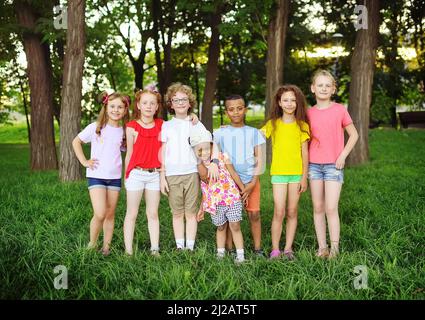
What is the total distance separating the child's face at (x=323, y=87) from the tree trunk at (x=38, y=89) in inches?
302

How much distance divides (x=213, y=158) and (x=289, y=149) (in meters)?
0.69

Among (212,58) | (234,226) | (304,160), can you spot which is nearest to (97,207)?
(234,226)

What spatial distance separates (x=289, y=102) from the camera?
421cm

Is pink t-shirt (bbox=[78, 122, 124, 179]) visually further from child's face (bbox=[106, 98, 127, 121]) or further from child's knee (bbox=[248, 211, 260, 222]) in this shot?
child's knee (bbox=[248, 211, 260, 222])

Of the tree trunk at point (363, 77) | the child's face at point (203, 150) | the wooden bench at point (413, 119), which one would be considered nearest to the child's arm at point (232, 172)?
the child's face at point (203, 150)

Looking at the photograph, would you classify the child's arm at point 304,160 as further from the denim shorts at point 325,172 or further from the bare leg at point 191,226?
the bare leg at point 191,226

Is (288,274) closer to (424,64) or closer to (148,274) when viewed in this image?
(148,274)

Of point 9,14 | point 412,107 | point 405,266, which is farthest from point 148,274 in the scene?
point 412,107

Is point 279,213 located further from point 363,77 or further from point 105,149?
point 363,77

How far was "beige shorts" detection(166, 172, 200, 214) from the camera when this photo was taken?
425cm

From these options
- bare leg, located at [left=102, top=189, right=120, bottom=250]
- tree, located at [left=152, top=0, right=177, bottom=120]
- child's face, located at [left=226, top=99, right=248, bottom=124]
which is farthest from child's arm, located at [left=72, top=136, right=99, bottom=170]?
tree, located at [left=152, top=0, right=177, bottom=120]

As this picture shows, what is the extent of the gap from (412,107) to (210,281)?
28.8m

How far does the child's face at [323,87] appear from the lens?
13.8 feet

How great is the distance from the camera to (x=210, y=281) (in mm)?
3385
